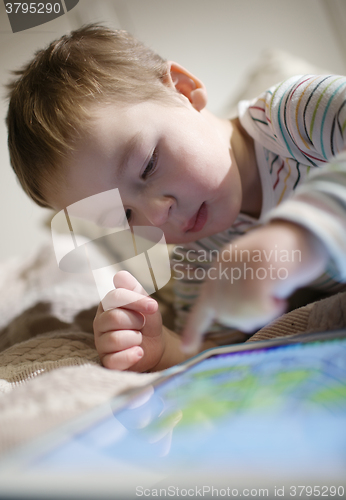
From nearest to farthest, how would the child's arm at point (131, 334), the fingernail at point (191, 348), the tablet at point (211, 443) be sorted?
the tablet at point (211, 443), the fingernail at point (191, 348), the child's arm at point (131, 334)

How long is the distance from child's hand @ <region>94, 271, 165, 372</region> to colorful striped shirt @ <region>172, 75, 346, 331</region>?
4 cm

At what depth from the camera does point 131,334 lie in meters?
0.37

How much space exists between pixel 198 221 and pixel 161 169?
0.30 feet

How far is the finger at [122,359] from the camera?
1.09 feet

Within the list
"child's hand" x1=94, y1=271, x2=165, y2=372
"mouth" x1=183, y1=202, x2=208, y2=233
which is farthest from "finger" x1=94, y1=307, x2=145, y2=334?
"mouth" x1=183, y1=202, x2=208, y2=233

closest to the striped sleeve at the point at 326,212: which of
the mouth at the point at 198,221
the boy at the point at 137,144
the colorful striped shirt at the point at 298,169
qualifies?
the colorful striped shirt at the point at 298,169

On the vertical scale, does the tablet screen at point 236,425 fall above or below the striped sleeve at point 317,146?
below

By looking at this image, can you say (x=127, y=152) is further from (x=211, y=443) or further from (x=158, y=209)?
(x=211, y=443)

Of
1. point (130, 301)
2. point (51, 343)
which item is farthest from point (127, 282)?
point (51, 343)

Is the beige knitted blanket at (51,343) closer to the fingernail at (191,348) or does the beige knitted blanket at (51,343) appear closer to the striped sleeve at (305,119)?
the fingernail at (191,348)

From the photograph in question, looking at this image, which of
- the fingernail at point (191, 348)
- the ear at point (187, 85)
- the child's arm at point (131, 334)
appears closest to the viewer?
the fingernail at point (191, 348)

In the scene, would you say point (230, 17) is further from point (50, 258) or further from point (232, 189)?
point (50, 258)

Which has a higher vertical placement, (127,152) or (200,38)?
(200,38)

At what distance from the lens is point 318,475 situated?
12 centimetres
